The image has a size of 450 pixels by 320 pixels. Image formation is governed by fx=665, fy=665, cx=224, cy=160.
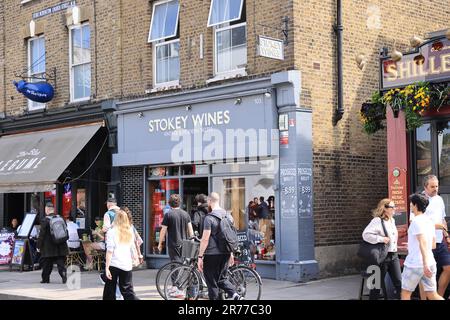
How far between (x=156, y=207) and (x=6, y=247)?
4.27 m

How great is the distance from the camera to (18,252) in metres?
16.9

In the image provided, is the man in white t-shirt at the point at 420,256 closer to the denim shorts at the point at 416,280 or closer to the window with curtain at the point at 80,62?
the denim shorts at the point at 416,280

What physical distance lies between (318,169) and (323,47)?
2.57 metres

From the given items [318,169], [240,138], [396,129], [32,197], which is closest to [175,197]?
[240,138]

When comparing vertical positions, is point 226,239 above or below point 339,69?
below

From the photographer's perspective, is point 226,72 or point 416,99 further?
point 226,72

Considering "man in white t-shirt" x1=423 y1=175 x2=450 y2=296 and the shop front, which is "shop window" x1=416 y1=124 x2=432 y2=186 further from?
the shop front

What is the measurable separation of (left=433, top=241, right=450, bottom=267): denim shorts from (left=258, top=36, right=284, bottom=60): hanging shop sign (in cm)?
512

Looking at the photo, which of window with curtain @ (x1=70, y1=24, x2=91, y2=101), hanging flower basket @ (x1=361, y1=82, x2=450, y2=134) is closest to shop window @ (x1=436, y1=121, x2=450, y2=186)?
hanging flower basket @ (x1=361, y1=82, x2=450, y2=134)

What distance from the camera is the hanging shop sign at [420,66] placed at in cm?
1098

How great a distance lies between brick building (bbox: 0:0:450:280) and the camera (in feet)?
43.8

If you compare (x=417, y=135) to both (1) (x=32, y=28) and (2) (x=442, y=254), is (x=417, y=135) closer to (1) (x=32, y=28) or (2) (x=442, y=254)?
(2) (x=442, y=254)

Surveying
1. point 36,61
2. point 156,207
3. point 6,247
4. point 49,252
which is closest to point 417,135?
point 156,207

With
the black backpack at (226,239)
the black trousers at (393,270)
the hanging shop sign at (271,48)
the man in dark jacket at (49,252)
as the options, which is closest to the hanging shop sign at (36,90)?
the man in dark jacket at (49,252)
